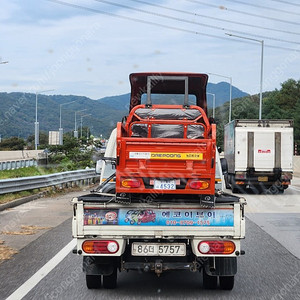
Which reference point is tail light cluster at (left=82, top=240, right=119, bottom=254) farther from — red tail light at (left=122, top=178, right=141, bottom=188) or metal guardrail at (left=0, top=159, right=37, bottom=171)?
metal guardrail at (left=0, top=159, right=37, bottom=171)

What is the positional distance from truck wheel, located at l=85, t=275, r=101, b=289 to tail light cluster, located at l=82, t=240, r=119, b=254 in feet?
2.04

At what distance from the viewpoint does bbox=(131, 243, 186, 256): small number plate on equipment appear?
278 inches

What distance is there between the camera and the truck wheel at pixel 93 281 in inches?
298

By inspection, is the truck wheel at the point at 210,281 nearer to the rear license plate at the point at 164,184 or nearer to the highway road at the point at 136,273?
the highway road at the point at 136,273

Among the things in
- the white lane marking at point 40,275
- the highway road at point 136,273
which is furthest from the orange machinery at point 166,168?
the white lane marking at point 40,275

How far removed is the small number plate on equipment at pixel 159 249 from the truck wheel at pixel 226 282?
30.9 inches

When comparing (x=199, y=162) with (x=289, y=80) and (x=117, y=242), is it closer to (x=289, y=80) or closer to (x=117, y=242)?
(x=117, y=242)

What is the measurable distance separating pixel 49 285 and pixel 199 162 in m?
2.51

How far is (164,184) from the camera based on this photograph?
22.7 feet

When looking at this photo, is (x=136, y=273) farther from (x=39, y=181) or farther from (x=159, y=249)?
(x=39, y=181)

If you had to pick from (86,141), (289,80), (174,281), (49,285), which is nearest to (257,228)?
(174,281)

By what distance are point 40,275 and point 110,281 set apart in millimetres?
1271

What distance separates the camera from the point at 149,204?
7.00 meters

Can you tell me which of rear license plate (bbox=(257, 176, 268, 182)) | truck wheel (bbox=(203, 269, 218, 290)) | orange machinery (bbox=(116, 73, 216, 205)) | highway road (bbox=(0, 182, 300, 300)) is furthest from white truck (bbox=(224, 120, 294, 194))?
orange machinery (bbox=(116, 73, 216, 205))
